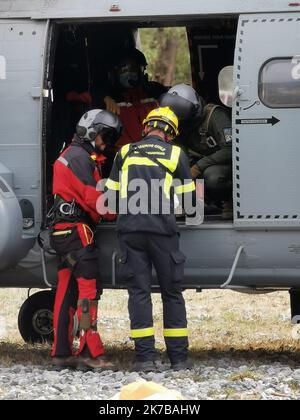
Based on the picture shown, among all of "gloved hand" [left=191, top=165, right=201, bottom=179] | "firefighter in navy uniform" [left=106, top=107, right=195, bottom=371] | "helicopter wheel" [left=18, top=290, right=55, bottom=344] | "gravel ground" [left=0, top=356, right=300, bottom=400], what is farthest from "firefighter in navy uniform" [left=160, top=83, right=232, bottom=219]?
"helicopter wheel" [left=18, top=290, right=55, bottom=344]

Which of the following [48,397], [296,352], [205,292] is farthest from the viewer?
[205,292]

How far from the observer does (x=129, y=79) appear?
10.1 m

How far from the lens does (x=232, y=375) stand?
866cm

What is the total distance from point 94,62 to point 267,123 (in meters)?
2.27

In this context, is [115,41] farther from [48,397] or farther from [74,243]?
[48,397]

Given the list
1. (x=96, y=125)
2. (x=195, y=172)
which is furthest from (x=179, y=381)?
(x=96, y=125)

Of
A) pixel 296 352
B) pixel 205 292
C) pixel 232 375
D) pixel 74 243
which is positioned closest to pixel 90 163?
pixel 74 243

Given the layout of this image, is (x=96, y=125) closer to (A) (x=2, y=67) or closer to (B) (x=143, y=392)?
(A) (x=2, y=67)

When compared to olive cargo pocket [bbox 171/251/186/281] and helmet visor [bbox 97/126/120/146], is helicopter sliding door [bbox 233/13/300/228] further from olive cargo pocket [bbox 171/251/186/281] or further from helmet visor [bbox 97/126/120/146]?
helmet visor [bbox 97/126/120/146]

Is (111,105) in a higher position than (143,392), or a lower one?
higher

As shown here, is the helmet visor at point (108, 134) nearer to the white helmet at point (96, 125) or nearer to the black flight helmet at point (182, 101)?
the white helmet at point (96, 125)

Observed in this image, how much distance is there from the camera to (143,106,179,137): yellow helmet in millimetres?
8961

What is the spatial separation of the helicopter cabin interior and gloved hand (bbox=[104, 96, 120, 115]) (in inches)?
4.4

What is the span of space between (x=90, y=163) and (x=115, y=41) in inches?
73.5
